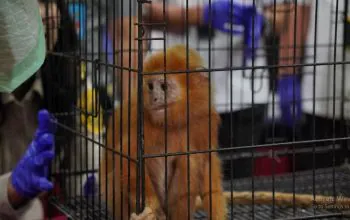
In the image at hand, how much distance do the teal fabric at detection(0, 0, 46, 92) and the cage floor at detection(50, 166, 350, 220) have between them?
366mm

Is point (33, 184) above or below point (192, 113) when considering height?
below

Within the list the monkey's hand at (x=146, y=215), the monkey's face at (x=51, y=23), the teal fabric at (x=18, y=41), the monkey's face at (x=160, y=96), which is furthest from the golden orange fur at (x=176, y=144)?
the monkey's face at (x=51, y=23)

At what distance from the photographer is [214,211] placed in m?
1.19

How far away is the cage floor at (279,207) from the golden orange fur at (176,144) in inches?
2.5

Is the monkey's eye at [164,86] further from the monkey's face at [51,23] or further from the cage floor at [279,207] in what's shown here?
the monkey's face at [51,23]

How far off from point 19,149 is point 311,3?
1.36 m

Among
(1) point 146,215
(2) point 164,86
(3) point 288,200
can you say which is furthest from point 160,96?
(3) point 288,200

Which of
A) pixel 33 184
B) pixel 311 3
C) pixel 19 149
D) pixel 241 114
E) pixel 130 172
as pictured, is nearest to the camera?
pixel 130 172

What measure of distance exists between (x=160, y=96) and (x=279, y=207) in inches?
18.7

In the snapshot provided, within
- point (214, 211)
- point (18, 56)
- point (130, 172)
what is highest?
point (18, 56)

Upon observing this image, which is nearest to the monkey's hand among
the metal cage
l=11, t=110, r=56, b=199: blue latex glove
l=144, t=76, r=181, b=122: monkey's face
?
the metal cage

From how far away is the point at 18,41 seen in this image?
0.96 meters

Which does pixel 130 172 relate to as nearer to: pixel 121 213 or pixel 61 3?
pixel 121 213

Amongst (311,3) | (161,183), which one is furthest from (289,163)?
(161,183)
